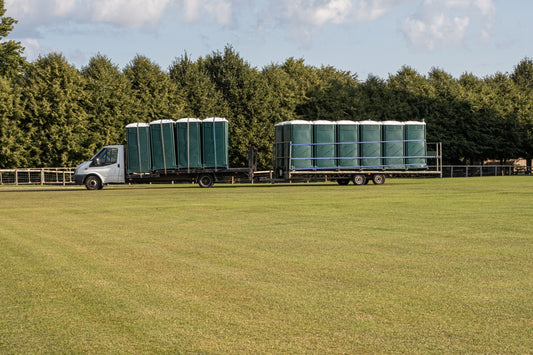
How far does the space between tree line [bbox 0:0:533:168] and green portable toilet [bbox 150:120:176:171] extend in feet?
52.5

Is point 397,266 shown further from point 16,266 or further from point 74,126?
point 74,126

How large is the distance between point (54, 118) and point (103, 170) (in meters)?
17.0

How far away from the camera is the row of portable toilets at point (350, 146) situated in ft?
115

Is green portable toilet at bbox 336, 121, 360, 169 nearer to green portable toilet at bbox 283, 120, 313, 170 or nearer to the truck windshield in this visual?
green portable toilet at bbox 283, 120, 313, 170

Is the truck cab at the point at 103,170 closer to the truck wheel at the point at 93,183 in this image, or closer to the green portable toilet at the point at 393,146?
the truck wheel at the point at 93,183

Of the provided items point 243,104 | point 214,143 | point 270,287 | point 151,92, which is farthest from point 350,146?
point 270,287

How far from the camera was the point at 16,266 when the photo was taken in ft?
29.6

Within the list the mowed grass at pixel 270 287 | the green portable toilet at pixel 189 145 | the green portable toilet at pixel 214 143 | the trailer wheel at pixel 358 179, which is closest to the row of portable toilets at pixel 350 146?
the trailer wheel at pixel 358 179

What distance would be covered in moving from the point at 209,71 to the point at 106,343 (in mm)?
54223

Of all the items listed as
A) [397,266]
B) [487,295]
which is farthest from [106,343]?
[397,266]

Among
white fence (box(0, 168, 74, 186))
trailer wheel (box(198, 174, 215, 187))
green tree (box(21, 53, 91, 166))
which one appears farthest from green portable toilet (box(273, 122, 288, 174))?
green tree (box(21, 53, 91, 166))

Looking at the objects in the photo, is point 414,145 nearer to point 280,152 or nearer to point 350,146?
point 350,146

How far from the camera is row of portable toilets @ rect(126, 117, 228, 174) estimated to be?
3416 cm

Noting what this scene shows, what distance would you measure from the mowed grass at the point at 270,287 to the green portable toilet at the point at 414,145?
21.7m
